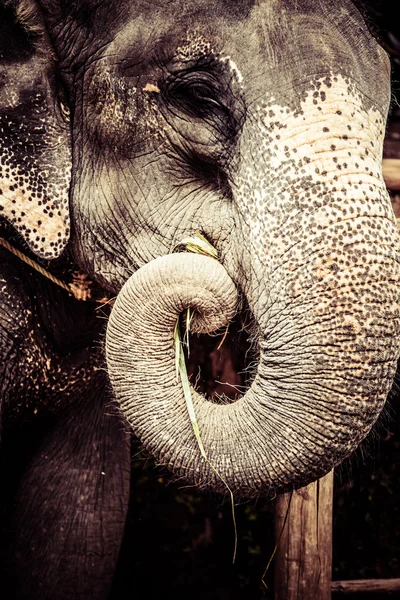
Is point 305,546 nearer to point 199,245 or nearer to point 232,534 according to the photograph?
point 199,245

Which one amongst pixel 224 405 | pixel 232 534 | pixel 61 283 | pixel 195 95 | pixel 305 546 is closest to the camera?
pixel 224 405

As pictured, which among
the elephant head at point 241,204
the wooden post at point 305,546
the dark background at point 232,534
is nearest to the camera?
the elephant head at point 241,204

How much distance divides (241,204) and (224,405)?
0.47 meters

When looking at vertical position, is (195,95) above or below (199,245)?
above

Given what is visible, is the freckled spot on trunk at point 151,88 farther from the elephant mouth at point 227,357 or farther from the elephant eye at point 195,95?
the elephant mouth at point 227,357

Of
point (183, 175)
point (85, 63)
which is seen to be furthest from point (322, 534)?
point (85, 63)

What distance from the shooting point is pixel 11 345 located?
235 centimetres

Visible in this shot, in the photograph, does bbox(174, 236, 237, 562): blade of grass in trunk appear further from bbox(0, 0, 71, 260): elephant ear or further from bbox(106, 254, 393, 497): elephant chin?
bbox(0, 0, 71, 260): elephant ear

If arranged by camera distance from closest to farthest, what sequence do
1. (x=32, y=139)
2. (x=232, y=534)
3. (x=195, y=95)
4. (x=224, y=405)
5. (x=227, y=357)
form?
(x=224, y=405) → (x=195, y=95) → (x=32, y=139) → (x=227, y=357) → (x=232, y=534)

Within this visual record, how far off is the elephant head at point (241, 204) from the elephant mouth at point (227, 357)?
8 centimetres

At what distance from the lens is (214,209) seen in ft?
6.36

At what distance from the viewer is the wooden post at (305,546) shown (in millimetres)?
2549

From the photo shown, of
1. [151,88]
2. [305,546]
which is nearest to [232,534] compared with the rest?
[305,546]

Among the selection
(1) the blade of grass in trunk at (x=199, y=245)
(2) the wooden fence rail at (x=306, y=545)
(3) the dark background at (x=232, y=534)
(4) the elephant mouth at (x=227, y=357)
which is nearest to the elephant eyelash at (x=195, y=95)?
(1) the blade of grass in trunk at (x=199, y=245)
